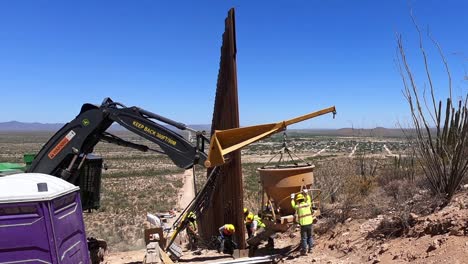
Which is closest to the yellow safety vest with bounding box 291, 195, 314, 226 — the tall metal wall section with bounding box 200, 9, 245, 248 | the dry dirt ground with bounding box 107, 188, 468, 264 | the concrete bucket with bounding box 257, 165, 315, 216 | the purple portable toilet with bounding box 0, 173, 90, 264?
the concrete bucket with bounding box 257, 165, 315, 216

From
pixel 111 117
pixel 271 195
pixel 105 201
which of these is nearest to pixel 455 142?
pixel 271 195

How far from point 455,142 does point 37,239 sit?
849 cm

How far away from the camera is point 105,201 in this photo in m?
29.6

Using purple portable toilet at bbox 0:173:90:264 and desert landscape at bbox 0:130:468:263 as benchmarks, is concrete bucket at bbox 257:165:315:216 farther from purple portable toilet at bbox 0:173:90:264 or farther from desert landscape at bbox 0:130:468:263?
purple portable toilet at bbox 0:173:90:264

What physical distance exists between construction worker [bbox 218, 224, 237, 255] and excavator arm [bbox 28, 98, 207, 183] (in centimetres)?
209

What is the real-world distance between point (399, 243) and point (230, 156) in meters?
4.10

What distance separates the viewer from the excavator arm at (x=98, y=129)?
9164mm

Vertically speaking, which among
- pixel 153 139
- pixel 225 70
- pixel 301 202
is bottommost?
pixel 301 202

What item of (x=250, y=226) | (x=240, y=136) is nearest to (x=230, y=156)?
(x=240, y=136)

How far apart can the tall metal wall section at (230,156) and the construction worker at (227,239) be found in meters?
0.13

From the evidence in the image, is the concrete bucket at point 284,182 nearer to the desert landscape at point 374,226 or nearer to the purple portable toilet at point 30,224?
the desert landscape at point 374,226

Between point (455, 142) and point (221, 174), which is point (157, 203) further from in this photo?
point (455, 142)

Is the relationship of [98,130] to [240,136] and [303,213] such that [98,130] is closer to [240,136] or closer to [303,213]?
[240,136]

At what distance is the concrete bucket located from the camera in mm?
9970
